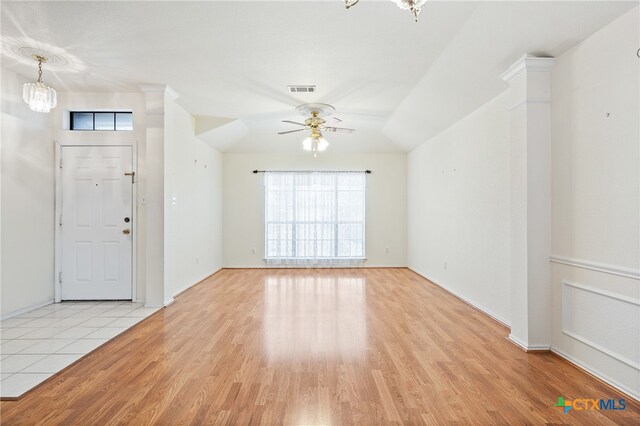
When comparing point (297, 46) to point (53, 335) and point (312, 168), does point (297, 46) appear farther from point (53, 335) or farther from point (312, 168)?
point (312, 168)

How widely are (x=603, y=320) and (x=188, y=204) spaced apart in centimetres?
522

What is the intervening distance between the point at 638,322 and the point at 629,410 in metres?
0.56

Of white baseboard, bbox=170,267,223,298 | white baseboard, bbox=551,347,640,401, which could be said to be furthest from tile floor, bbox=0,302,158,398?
white baseboard, bbox=551,347,640,401

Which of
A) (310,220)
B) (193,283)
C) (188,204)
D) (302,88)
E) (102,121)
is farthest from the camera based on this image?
(310,220)

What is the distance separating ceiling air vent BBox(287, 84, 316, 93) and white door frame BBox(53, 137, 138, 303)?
2297 millimetres

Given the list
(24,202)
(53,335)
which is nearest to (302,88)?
(24,202)

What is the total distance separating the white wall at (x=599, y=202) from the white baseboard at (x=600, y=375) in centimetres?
1

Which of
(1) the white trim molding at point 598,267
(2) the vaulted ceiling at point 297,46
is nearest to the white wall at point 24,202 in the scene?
(2) the vaulted ceiling at point 297,46

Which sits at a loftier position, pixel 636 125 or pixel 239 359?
pixel 636 125

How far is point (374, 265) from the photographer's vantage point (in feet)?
23.8

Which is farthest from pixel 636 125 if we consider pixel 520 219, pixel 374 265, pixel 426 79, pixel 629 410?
pixel 374 265

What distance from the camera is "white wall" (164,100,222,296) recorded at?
442cm

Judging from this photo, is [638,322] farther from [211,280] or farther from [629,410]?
[211,280]

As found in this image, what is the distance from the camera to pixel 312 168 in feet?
23.9
